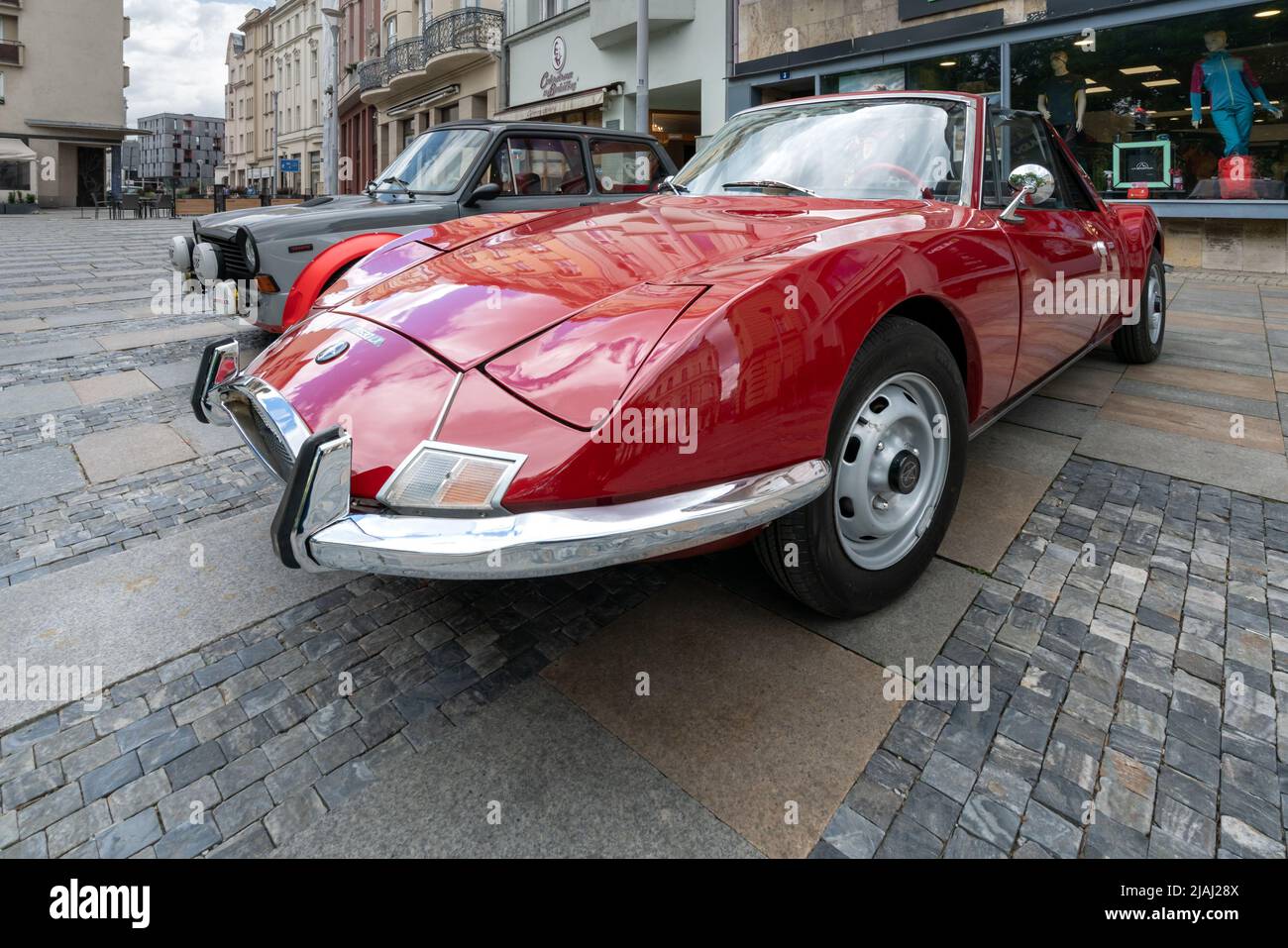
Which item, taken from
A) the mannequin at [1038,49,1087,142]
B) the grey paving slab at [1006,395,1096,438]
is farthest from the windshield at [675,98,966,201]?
the mannequin at [1038,49,1087,142]

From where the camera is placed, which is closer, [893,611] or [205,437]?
[893,611]

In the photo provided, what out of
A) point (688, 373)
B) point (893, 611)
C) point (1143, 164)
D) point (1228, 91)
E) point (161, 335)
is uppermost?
point (1228, 91)

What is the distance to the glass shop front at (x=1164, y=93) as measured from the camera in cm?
974

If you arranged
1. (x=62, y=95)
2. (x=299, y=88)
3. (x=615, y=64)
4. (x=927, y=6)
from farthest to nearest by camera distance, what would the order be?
(x=299, y=88), (x=62, y=95), (x=615, y=64), (x=927, y=6)

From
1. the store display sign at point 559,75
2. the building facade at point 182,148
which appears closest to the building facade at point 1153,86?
the store display sign at point 559,75

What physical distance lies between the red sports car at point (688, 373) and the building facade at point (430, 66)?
19.0m

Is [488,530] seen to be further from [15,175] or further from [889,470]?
[15,175]

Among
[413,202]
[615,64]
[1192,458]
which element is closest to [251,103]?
[615,64]

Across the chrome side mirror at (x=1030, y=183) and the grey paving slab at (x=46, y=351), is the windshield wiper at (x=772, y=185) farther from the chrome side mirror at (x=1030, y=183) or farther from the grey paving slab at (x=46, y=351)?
the grey paving slab at (x=46, y=351)

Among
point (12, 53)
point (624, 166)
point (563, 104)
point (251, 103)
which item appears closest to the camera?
point (624, 166)

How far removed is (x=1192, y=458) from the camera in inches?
137

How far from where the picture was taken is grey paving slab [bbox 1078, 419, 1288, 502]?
320 centimetres

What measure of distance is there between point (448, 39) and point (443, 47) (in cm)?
33

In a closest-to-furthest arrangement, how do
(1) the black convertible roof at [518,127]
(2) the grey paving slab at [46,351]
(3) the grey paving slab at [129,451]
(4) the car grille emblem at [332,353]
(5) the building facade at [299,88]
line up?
(4) the car grille emblem at [332,353]
(3) the grey paving slab at [129,451]
(2) the grey paving slab at [46,351]
(1) the black convertible roof at [518,127]
(5) the building facade at [299,88]
